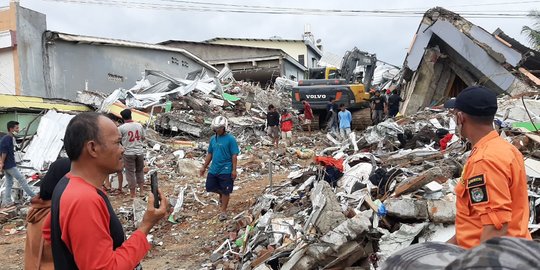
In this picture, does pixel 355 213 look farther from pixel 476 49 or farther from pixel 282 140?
pixel 282 140

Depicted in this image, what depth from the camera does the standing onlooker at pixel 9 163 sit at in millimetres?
7168

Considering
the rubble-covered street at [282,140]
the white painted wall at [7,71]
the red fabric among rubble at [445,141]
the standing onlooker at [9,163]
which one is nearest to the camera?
the rubble-covered street at [282,140]

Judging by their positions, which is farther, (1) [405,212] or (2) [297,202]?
(2) [297,202]

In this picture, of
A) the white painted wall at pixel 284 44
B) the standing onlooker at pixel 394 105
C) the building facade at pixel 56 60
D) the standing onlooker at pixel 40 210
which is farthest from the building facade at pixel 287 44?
the standing onlooker at pixel 40 210

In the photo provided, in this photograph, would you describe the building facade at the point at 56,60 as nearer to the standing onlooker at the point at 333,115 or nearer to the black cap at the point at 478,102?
the standing onlooker at the point at 333,115

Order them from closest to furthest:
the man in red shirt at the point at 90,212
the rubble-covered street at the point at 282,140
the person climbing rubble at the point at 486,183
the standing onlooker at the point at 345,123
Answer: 1. the man in red shirt at the point at 90,212
2. the person climbing rubble at the point at 486,183
3. the rubble-covered street at the point at 282,140
4. the standing onlooker at the point at 345,123

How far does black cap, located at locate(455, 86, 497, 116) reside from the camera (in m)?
1.91

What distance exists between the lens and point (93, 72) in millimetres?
17797

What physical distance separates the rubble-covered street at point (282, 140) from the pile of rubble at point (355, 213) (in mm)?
18

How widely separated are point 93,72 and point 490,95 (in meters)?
18.0

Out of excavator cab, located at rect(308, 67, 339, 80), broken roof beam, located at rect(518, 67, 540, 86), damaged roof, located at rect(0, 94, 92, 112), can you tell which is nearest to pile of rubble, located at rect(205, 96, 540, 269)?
broken roof beam, located at rect(518, 67, 540, 86)

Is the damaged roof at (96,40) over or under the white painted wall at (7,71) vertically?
over

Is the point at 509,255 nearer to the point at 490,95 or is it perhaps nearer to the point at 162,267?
the point at 490,95

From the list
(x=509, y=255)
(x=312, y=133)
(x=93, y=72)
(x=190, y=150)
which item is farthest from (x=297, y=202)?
(x=93, y=72)
